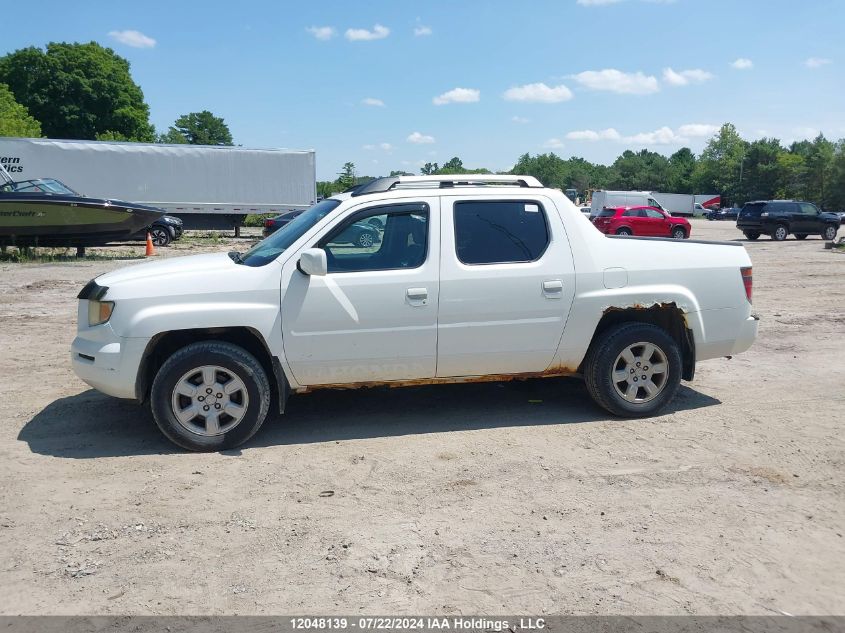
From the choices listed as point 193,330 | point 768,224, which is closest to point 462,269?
point 193,330

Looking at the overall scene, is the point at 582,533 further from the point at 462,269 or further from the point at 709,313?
the point at 709,313

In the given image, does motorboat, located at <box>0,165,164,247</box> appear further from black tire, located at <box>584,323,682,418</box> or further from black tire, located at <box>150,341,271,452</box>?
black tire, located at <box>584,323,682,418</box>

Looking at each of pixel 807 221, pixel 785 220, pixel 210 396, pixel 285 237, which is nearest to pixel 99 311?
pixel 210 396

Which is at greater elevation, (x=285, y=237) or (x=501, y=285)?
(x=285, y=237)

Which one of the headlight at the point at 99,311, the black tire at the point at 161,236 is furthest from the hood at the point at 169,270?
the black tire at the point at 161,236

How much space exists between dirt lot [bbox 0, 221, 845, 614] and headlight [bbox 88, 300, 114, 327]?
0.92 m

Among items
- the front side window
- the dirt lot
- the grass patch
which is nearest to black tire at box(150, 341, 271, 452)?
the dirt lot

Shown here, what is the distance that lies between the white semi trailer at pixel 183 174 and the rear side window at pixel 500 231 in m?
24.3

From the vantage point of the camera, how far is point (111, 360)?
4.93m

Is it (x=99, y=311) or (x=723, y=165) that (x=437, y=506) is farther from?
(x=723, y=165)

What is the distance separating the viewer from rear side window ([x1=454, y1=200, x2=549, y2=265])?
5.41 metres

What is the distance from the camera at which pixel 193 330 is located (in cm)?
507

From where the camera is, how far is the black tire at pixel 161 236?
23719 millimetres

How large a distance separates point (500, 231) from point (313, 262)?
1512mm
